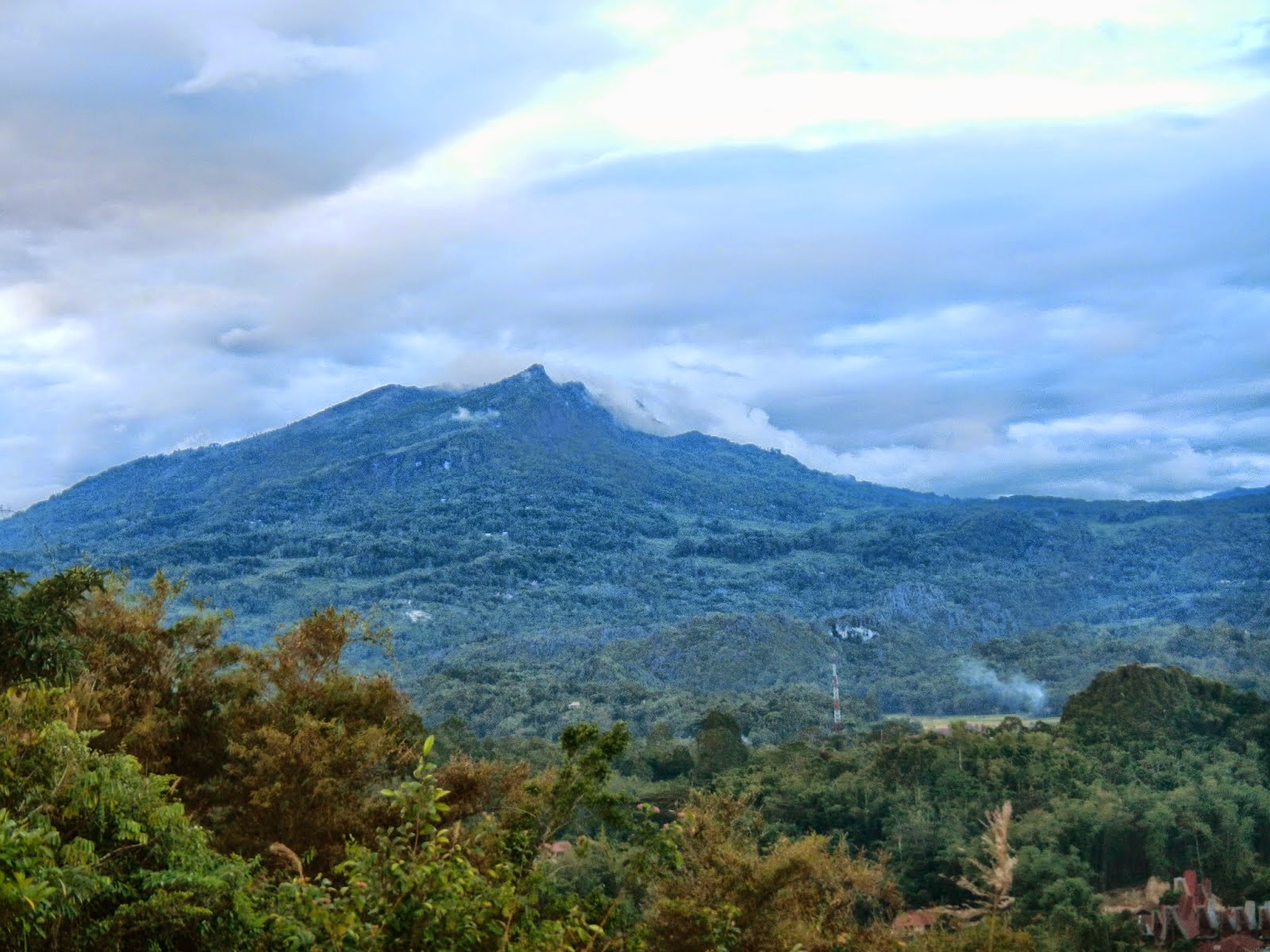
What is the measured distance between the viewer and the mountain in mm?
140625

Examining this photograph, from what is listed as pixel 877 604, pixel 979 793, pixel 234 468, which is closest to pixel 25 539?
pixel 234 468

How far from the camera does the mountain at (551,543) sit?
14062 cm

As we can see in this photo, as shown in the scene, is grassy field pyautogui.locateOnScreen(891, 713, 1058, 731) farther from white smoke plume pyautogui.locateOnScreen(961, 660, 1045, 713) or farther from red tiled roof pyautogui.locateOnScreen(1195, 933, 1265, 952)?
red tiled roof pyautogui.locateOnScreen(1195, 933, 1265, 952)

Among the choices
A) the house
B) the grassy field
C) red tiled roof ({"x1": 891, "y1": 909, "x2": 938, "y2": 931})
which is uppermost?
red tiled roof ({"x1": 891, "y1": 909, "x2": 938, "y2": 931})

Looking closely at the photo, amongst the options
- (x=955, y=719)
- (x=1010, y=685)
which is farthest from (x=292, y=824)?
(x=1010, y=685)

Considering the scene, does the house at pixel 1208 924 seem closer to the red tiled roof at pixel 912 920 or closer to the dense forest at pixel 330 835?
the dense forest at pixel 330 835

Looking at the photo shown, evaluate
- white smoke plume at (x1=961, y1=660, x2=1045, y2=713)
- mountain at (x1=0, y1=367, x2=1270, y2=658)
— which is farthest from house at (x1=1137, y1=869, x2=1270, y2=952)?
mountain at (x1=0, y1=367, x2=1270, y2=658)

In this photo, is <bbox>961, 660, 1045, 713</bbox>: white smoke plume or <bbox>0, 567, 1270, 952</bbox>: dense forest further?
Answer: <bbox>961, 660, 1045, 713</bbox>: white smoke plume

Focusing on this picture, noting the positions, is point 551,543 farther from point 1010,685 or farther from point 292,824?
point 292,824

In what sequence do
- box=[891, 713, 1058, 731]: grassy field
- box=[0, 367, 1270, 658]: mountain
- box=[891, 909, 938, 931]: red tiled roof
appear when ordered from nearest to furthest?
box=[891, 909, 938, 931]: red tiled roof → box=[891, 713, 1058, 731]: grassy field → box=[0, 367, 1270, 658]: mountain

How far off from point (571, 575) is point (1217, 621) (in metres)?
72.0

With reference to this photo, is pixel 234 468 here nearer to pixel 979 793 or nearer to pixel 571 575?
pixel 571 575

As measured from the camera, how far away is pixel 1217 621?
5325 inches

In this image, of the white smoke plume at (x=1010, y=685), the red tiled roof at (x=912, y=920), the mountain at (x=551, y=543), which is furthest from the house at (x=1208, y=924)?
the mountain at (x=551, y=543)
